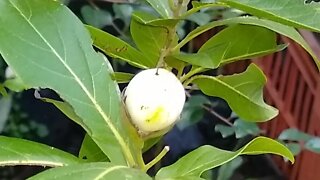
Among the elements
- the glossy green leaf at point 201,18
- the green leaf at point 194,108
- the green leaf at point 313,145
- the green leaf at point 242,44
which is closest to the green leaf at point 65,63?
the green leaf at point 242,44

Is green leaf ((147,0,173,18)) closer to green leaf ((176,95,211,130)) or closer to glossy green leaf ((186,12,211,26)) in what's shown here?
glossy green leaf ((186,12,211,26))

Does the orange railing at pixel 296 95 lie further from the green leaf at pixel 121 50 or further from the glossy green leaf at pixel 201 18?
the green leaf at pixel 121 50

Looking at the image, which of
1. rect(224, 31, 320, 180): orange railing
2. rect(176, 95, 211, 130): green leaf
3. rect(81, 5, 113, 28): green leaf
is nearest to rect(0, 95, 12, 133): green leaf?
rect(81, 5, 113, 28): green leaf

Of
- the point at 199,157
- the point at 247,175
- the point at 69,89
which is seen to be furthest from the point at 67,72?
the point at 247,175

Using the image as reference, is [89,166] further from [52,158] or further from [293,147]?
[293,147]

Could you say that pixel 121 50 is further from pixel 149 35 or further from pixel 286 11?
pixel 286 11
